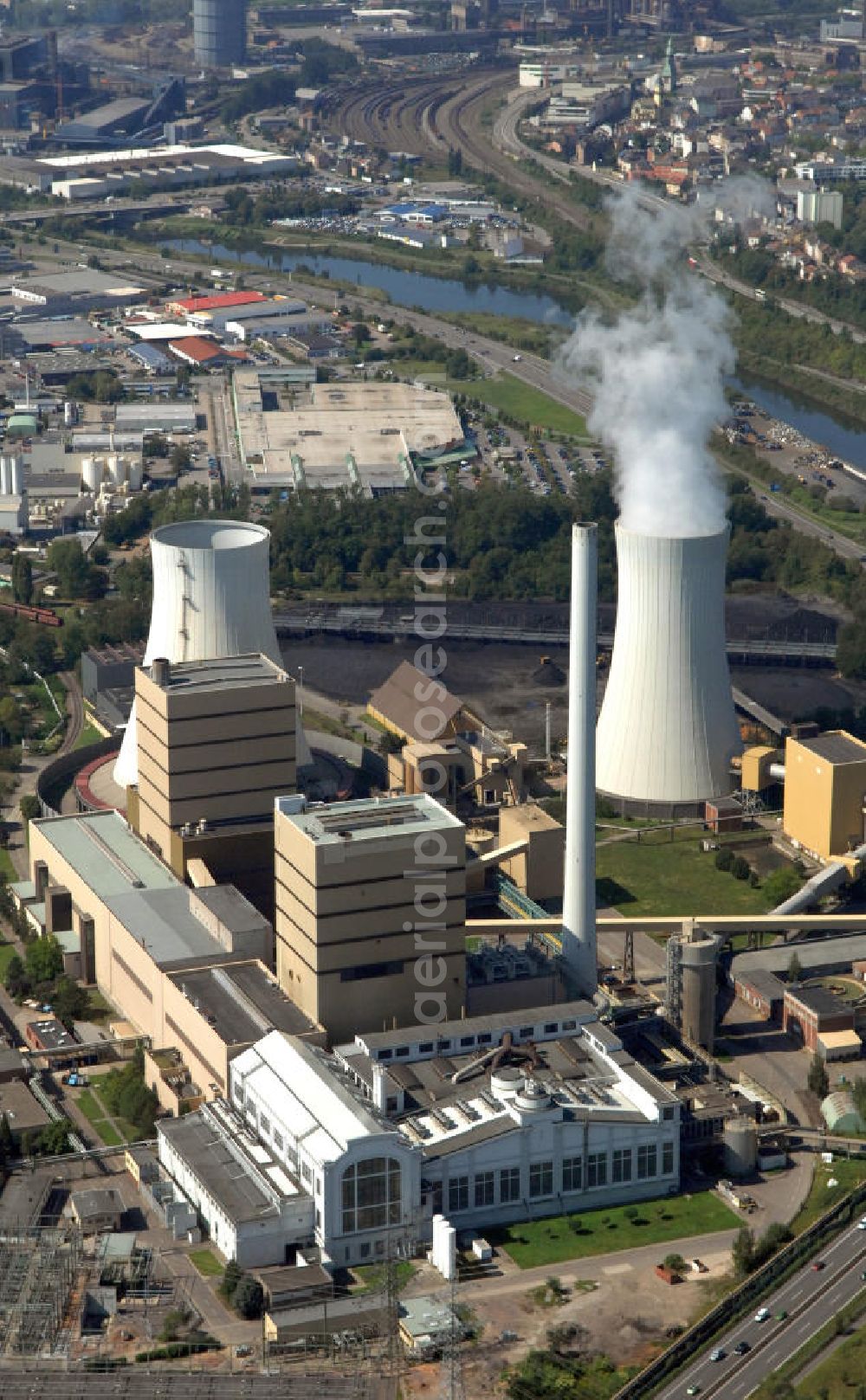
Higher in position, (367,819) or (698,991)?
(367,819)

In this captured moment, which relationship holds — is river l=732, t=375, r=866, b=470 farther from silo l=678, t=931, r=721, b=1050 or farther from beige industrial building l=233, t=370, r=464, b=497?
silo l=678, t=931, r=721, b=1050

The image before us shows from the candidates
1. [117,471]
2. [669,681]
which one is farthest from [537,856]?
[117,471]

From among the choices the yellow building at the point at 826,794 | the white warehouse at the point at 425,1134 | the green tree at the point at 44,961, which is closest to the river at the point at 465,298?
the yellow building at the point at 826,794

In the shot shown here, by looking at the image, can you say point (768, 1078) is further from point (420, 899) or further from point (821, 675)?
point (821, 675)

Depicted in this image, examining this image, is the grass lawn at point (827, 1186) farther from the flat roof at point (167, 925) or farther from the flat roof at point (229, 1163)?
the flat roof at point (167, 925)

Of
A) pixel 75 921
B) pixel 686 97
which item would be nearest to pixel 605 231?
pixel 686 97

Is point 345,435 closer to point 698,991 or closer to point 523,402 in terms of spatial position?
point 523,402
